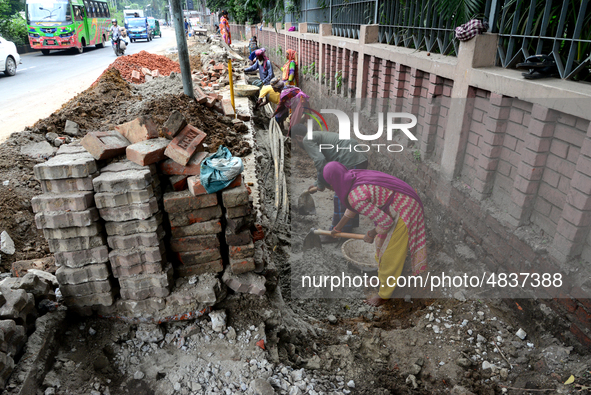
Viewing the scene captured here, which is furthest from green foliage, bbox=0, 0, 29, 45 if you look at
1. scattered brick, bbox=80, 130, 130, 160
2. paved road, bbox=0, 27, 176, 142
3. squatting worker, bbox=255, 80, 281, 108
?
scattered brick, bbox=80, 130, 130, 160

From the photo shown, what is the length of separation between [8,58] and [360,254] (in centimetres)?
1425

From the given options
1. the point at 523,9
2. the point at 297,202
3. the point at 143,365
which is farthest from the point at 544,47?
the point at 143,365

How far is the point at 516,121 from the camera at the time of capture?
3.56 metres

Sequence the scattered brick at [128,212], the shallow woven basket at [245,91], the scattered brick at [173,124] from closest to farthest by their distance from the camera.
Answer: the scattered brick at [128,212], the scattered brick at [173,124], the shallow woven basket at [245,91]

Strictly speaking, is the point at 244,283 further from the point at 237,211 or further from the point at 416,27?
the point at 416,27

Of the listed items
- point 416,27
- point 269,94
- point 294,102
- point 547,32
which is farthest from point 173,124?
point 269,94

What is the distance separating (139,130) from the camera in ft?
10.1

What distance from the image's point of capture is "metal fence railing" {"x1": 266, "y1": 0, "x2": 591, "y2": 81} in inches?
119

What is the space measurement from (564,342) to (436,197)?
229 centimetres

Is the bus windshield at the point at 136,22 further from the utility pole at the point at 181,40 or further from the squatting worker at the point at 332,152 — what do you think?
the squatting worker at the point at 332,152

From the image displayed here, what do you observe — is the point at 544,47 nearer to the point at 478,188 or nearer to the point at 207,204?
the point at 478,188

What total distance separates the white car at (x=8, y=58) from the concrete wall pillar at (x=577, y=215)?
15.6 m

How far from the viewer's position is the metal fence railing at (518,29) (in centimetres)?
303

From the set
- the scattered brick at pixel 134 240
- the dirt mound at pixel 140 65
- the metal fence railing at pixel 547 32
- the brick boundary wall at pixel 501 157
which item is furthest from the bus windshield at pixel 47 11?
the metal fence railing at pixel 547 32
